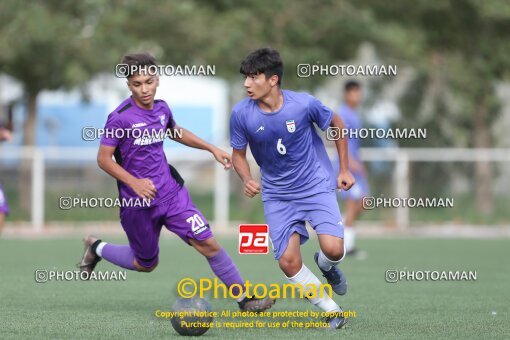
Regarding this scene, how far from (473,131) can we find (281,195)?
17.6 m

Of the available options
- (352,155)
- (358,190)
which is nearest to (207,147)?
(352,155)

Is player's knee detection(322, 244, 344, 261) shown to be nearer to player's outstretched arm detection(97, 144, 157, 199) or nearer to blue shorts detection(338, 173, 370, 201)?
player's outstretched arm detection(97, 144, 157, 199)

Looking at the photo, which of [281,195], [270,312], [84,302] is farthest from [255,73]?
[84,302]

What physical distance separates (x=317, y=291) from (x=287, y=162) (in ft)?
3.49

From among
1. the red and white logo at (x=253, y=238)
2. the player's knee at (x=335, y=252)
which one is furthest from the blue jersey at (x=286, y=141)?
the player's knee at (x=335, y=252)

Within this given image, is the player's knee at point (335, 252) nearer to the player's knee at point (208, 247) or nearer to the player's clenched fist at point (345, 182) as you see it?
the player's clenched fist at point (345, 182)

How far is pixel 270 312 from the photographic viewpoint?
28.1 feet

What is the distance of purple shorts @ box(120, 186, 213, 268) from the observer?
8.30 m

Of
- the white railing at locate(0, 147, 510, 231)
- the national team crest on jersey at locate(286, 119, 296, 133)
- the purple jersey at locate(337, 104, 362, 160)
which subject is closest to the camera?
the national team crest on jersey at locate(286, 119, 296, 133)

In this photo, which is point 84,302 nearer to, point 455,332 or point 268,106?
point 268,106

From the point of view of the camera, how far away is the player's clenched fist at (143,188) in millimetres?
7938

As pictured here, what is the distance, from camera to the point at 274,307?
8.95m

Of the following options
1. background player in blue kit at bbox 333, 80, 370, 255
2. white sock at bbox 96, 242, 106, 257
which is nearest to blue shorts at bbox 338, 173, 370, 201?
background player in blue kit at bbox 333, 80, 370, 255

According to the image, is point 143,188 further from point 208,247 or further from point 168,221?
point 208,247
